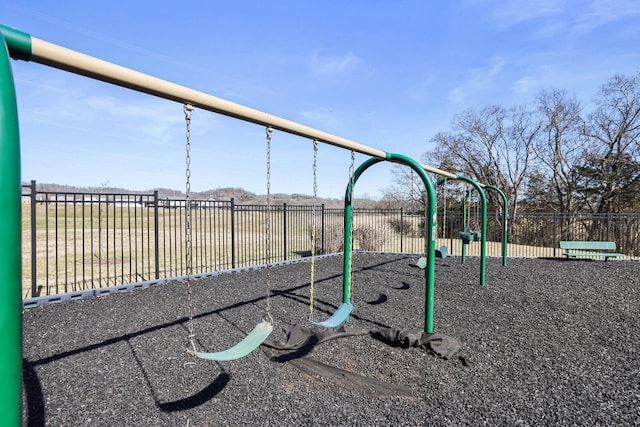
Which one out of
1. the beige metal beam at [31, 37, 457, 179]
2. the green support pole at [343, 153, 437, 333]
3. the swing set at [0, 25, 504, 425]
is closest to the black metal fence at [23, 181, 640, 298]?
the green support pole at [343, 153, 437, 333]

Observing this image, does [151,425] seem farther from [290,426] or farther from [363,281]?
→ [363,281]

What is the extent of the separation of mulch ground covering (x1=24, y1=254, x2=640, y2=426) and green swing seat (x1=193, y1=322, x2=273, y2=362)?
438mm

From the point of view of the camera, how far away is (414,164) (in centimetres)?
411

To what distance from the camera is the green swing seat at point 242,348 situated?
7.77ft

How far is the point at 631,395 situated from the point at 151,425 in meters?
3.49

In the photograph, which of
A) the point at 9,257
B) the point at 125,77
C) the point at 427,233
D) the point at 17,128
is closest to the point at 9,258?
the point at 9,257

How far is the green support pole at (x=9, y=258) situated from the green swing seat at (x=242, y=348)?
4.24ft

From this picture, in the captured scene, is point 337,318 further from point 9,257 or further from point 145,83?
point 9,257

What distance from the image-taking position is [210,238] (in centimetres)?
874

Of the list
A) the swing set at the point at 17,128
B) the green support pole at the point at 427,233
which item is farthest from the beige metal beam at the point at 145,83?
the green support pole at the point at 427,233

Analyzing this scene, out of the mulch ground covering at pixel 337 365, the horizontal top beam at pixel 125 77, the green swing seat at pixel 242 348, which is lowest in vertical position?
the mulch ground covering at pixel 337 365

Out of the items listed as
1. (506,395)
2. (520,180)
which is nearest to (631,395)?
(506,395)

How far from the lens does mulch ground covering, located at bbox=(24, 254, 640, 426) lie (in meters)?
2.55

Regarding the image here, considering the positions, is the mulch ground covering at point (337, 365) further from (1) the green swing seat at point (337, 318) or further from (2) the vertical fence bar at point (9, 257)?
(2) the vertical fence bar at point (9, 257)
